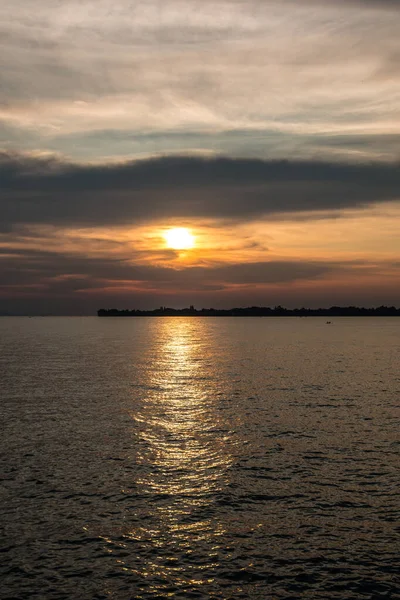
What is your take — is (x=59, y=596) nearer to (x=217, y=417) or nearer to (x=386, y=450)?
(x=386, y=450)

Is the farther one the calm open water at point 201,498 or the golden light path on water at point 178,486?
the golden light path on water at point 178,486

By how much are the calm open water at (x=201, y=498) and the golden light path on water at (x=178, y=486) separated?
105mm

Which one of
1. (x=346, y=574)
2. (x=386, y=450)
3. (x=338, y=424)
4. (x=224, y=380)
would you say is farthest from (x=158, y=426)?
(x=224, y=380)

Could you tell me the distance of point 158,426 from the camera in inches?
2110

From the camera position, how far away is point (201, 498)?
3259 cm

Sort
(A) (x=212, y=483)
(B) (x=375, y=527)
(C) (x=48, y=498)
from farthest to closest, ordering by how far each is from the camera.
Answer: (A) (x=212, y=483), (C) (x=48, y=498), (B) (x=375, y=527)

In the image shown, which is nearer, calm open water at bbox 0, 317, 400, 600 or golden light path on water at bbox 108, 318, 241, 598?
calm open water at bbox 0, 317, 400, 600

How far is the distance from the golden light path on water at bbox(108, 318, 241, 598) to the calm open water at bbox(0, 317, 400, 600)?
0.35 feet

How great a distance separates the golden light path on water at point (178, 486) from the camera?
24.1 metres

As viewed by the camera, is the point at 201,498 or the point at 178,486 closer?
the point at 201,498

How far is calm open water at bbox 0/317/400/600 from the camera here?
23156 mm

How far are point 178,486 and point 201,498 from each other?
2709 millimetres

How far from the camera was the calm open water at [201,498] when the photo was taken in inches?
912

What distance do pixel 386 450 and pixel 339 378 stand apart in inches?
1911
